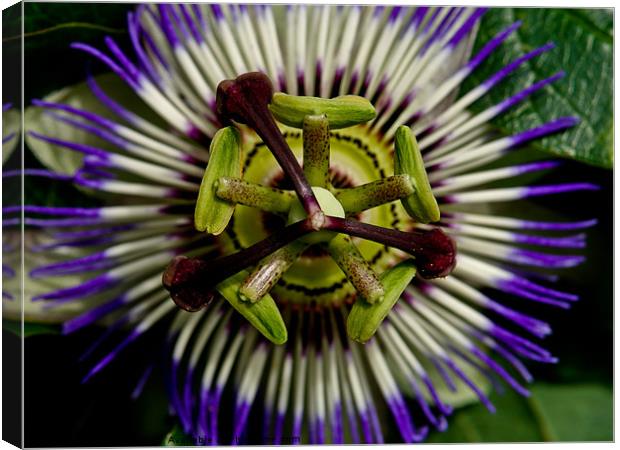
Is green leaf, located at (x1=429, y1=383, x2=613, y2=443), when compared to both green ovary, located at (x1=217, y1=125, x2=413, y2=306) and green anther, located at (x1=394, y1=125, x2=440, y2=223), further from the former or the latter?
green anther, located at (x1=394, y1=125, x2=440, y2=223)

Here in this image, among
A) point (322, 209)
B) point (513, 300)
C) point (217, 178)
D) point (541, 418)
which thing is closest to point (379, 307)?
point (322, 209)

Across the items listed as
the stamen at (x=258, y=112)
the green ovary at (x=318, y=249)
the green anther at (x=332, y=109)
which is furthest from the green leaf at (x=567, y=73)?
the stamen at (x=258, y=112)

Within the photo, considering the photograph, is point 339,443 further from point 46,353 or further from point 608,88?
point 608,88

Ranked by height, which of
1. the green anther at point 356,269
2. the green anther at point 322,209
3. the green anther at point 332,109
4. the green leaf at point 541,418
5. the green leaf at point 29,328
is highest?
the green anther at point 332,109

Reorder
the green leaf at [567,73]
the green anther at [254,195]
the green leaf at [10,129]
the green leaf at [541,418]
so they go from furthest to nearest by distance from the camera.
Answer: the green leaf at [541,418] < the green leaf at [567,73] < the green leaf at [10,129] < the green anther at [254,195]

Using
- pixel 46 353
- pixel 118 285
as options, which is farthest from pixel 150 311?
pixel 46 353

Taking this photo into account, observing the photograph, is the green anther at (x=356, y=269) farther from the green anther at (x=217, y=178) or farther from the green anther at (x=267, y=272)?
the green anther at (x=217, y=178)

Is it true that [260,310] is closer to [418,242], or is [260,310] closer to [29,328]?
[418,242]
